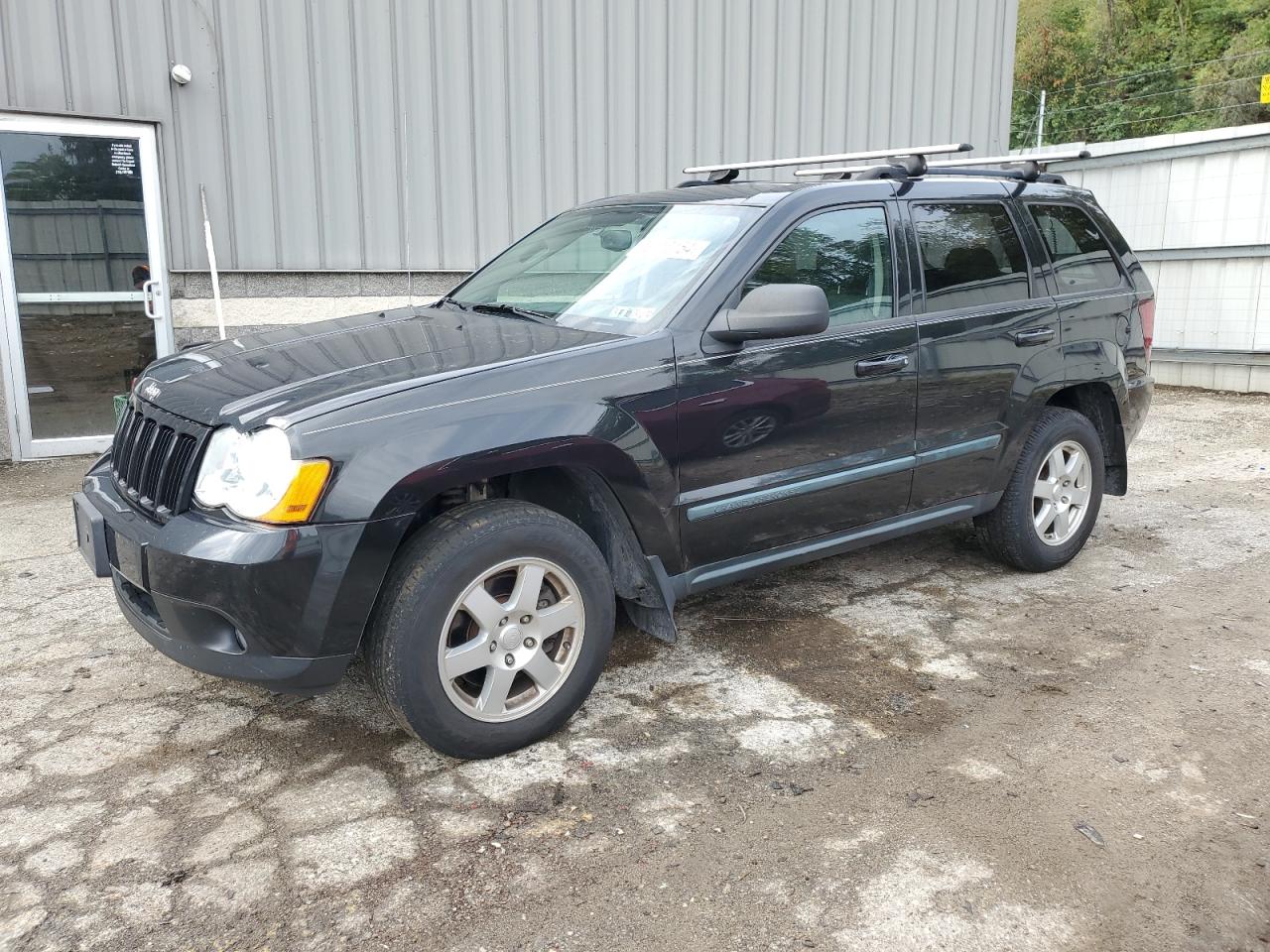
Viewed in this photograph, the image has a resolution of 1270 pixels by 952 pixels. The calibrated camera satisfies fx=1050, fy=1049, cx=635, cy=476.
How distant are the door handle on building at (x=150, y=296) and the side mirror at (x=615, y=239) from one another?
15.4ft

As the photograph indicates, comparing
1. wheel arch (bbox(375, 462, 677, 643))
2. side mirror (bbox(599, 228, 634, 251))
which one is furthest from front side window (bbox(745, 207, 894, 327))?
wheel arch (bbox(375, 462, 677, 643))

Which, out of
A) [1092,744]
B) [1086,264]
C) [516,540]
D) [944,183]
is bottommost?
[1092,744]

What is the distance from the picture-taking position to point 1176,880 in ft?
8.71

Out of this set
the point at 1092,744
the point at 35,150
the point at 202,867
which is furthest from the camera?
the point at 35,150

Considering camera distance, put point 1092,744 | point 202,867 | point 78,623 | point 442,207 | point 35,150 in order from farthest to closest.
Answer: point 442,207
point 35,150
point 78,623
point 1092,744
point 202,867

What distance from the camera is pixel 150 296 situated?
750cm

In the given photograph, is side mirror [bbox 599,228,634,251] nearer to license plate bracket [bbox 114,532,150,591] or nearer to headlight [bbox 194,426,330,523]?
headlight [bbox 194,426,330,523]

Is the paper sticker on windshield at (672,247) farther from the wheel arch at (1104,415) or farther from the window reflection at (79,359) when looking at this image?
the window reflection at (79,359)

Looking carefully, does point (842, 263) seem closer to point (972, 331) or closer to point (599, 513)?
point (972, 331)

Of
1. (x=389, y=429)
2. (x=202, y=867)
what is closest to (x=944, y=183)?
(x=389, y=429)

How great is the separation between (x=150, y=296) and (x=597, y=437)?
556 centimetres

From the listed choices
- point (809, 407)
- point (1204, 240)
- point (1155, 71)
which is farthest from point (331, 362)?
point (1155, 71)

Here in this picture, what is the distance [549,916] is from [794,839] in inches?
27.8

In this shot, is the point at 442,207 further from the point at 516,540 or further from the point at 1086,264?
the point at 516,540
